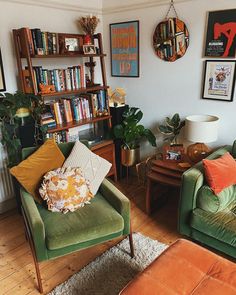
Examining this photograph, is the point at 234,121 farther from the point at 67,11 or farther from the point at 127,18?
the point at 67,11

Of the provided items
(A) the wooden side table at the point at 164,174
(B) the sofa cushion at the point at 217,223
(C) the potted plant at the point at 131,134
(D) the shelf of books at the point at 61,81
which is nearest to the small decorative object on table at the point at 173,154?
(A) the wooden side table at the point at 164,174

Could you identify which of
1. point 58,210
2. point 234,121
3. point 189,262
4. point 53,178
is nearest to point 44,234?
point 58,210

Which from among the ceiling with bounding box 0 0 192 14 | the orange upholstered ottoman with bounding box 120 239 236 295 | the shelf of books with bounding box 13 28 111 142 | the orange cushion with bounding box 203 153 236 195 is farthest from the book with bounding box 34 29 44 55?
the orange upholstered ottoman with bounding box 120 239 236 295

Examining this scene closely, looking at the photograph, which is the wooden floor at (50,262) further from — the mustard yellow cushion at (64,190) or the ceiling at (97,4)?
the ceiling at (97,4)

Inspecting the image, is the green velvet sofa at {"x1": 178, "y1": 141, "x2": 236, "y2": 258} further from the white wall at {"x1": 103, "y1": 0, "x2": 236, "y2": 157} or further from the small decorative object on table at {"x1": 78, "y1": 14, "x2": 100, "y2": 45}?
the small decorative object on table at {"x1": 78, "y1": 14, "x2": 100, "y2": 45}

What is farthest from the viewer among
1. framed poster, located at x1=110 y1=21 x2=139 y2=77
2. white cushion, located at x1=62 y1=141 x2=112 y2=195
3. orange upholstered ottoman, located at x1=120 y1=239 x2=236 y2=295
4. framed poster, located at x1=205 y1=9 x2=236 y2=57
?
framed poster, located at x1=110 y1=21 x2=139 y2=77

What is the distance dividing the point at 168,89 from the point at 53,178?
1667 millimetres

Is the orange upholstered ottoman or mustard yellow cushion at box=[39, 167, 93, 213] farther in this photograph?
mustard yellow cushion at box=[39, 167, 93, 213]

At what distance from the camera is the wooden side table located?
2.43 metres

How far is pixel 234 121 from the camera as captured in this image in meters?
2.52

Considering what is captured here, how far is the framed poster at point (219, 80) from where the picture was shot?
7.98ft

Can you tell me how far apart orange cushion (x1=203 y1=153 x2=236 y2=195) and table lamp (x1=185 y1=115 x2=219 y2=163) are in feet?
1.18

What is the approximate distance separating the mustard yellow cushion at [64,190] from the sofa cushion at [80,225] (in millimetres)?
54

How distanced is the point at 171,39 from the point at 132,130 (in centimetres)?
106
